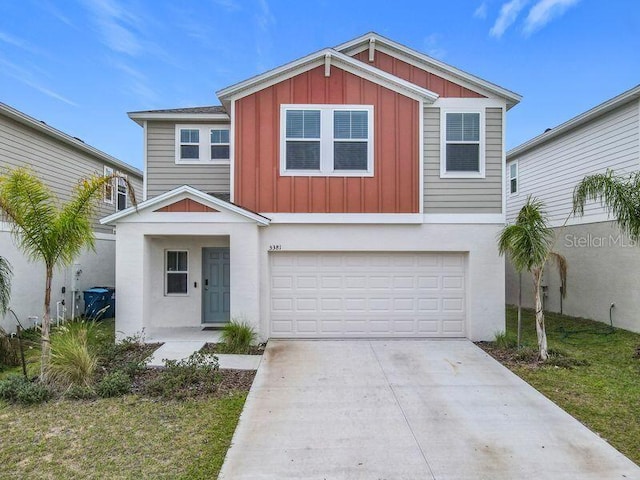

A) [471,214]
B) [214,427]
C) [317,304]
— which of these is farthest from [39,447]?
[471,214]

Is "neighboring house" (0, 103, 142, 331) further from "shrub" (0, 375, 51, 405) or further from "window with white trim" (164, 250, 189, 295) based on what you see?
"shrub" (0, 375, 51, 405)

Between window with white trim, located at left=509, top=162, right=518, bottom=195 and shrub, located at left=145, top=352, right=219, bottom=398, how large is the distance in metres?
13.3

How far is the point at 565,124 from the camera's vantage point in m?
11.7

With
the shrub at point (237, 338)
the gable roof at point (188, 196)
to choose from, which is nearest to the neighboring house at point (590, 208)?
the gable roof at point (188, 196)

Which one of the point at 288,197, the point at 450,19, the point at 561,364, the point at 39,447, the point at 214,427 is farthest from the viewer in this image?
the point at 450,19

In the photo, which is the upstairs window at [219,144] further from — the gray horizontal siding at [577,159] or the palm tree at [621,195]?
the gray horizontal siding at [577,159]

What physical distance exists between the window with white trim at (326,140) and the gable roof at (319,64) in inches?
28.3

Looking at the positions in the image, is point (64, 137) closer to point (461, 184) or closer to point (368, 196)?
point (368, 196)

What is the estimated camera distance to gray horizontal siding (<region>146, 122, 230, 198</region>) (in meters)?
10.7

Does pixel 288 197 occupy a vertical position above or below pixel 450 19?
below

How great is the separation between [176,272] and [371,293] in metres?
5.07

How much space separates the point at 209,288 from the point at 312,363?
4106 mm

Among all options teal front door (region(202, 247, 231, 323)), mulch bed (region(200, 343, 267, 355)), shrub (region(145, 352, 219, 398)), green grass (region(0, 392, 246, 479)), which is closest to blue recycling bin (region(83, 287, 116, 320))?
teal front door (region(202, 247, 231, 323))

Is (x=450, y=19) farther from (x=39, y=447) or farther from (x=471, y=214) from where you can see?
(x=39, y=447)
